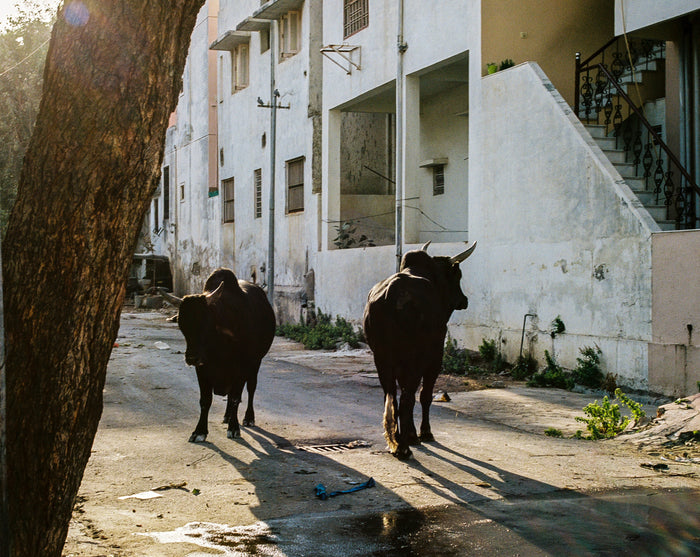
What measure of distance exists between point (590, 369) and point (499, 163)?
4.17m

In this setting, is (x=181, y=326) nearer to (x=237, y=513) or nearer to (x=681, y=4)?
(x=237, y=513)

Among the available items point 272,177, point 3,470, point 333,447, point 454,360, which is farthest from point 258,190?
point 3,470

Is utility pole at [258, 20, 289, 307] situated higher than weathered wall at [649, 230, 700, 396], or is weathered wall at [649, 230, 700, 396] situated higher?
utility pole at [258, 20, 289, 307]

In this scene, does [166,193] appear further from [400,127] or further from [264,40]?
[400,127]

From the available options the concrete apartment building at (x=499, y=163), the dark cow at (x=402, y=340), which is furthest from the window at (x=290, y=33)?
the dark cow at (x=402, y=340)

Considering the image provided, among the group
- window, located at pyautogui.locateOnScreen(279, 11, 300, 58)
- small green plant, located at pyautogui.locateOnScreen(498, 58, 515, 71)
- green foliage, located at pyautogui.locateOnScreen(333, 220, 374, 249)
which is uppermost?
window, located at pyautogui.locateOnScreen(279, 11, 300, 58)

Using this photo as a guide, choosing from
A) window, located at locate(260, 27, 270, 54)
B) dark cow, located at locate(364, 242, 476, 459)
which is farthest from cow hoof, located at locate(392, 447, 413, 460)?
window, located at locate(260, 27, 270, 54)

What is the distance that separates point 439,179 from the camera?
21375 mm

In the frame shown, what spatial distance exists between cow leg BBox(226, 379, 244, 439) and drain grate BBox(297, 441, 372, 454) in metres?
0.73

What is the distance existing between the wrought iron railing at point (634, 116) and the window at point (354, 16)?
19.2 ft

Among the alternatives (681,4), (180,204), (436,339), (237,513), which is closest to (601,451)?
(436,339)

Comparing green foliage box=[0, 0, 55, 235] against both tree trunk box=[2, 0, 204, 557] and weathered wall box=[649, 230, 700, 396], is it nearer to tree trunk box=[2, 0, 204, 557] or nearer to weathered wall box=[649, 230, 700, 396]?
weathered wall box=[649, 230, 700, 396]

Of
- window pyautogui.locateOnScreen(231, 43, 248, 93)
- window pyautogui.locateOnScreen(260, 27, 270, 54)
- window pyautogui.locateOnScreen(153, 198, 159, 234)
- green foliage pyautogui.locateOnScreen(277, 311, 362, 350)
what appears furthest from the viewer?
window pyautogui.locateOnScreen(153, 198, 159, 234)

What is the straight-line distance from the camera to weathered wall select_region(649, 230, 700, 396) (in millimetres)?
10461
